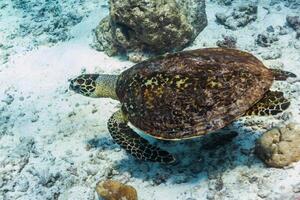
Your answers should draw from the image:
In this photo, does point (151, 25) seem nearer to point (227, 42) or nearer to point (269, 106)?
point (227, 42)

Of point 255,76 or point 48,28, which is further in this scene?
point 48,28

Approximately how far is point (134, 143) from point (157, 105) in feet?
1.99

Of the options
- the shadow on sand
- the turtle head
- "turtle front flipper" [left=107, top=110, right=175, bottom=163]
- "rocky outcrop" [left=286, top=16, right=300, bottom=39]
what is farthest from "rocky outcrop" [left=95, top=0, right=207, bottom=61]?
the shadow on sand

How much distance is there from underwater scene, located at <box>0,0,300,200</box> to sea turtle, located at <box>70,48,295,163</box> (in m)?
0.01

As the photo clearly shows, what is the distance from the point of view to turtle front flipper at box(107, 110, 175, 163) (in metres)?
3.78

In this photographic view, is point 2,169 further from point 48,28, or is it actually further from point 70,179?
point 48,28

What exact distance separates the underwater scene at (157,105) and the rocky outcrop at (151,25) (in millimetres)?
19

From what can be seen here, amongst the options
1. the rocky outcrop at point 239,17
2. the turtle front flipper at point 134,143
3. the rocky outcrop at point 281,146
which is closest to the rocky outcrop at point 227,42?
the rocky outcrop at point 239,17

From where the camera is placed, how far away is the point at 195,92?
356 cm

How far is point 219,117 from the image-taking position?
3480 mm

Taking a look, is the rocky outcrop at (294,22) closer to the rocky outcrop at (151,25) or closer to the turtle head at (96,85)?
the rocky outcrop at (151,25)

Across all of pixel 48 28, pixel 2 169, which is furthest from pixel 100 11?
pixel 2 169

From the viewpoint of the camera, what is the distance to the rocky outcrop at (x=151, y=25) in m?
5.32

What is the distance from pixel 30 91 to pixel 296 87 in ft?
14.0
